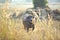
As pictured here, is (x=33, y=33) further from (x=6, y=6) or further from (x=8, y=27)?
(x=6, y=6)

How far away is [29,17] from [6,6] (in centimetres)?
86

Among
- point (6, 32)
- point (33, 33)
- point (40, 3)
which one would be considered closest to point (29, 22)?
point (33, 33)

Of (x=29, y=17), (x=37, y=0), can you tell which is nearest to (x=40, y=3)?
(x=37, y=0)

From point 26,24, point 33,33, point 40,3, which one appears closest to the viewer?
point 33,33

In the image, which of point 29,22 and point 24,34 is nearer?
point 24,34

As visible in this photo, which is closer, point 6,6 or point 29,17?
point 6,6

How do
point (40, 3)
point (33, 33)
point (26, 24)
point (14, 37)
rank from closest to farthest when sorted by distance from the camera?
point (14, 37)
point (33, 33)
point (26, 24)
point (40, 3)

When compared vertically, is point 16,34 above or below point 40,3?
above

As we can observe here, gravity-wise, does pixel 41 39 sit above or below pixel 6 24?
below

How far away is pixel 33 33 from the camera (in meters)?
1.97

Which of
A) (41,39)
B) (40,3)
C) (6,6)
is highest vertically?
(6,6)

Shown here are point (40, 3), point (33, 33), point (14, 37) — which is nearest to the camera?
point (14, 37)

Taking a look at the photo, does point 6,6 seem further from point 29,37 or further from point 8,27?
point 29,37

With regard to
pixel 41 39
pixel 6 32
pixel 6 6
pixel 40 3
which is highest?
pixel 6 6
